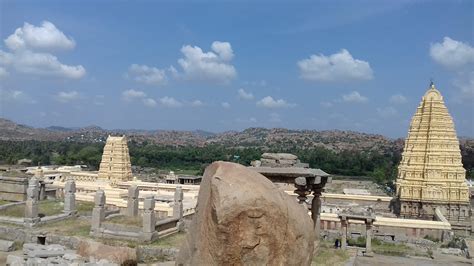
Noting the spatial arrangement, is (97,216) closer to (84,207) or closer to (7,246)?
(7,246)

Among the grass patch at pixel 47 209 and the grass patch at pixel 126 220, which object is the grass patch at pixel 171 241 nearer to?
the grass patch at pixel 126 220

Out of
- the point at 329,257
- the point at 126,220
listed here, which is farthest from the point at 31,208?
the point at 329,257

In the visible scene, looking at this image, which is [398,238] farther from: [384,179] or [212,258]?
[384,179]

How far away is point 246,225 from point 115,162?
3656 cm

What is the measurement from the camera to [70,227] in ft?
64.1

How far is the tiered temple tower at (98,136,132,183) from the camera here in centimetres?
4031

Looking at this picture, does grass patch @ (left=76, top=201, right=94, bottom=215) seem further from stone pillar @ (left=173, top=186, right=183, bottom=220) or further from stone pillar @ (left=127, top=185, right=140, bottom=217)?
stone pillar @ (left=173, top=186, right=183, bottom=220)

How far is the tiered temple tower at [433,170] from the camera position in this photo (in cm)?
3042

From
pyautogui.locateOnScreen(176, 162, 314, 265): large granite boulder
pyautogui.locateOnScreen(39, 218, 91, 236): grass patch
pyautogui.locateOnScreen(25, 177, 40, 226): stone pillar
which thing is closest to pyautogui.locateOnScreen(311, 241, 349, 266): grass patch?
pyautogui.locateOnScreen(39, 218, 91, 236): grass patch

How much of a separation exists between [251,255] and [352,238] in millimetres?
20860

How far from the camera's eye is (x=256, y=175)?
6129mm

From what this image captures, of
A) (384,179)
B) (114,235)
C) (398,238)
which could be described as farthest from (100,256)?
(384,179)

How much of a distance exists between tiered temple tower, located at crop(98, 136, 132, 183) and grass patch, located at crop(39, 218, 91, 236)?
19073mm

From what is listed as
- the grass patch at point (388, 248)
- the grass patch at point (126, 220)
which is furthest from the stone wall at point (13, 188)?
the grass patch at point (388, 248)
